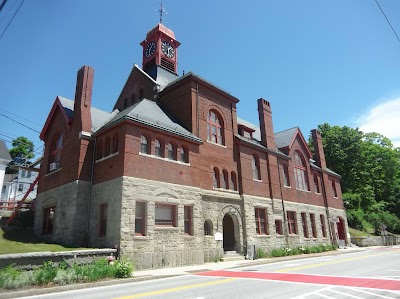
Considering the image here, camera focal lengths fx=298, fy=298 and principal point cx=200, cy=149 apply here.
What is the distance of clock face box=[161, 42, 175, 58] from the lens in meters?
33.3

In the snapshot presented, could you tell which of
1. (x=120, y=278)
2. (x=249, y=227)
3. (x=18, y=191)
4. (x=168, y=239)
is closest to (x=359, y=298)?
(x=120, y=278)

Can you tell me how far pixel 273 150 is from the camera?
3033 cm

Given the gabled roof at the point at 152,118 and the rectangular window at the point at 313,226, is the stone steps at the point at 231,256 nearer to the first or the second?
the gabled roof at the point at 152,118

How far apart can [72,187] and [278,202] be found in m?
18.7

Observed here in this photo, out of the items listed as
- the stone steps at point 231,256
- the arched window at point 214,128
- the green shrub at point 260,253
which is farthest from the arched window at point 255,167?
the stone steps at point 231,256

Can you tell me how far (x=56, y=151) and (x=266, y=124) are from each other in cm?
2010

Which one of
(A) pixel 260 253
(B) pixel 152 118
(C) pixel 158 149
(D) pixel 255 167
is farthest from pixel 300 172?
(B) pixel 152 118

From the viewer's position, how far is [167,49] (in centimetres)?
3372

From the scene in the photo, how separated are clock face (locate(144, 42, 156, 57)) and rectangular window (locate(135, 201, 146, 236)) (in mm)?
20815

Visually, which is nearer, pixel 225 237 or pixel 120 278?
pixel 120 278

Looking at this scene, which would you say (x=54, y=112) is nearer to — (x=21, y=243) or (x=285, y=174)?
(x=21, y=243)

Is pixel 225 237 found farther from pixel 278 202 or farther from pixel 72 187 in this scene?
pixel 72 187

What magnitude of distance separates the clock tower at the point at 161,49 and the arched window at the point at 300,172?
17243 millimetres

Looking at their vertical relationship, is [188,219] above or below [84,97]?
below
